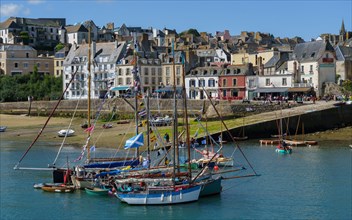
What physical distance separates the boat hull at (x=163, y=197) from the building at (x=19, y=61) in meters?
74.9

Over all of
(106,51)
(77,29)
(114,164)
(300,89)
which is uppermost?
(77,29)

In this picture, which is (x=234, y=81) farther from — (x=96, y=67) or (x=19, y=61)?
(x=19, y=61)

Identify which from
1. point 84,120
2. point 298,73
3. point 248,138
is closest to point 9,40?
point 84,120

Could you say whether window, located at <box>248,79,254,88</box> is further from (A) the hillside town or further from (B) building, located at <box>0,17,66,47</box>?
(B) building, located at <box>0,17,66,47</box>

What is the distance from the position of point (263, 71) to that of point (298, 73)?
14.1 ft

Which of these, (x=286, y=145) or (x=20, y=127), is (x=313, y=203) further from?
(x=20, y=127)

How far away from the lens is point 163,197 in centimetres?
3262

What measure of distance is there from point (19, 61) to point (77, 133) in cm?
4496

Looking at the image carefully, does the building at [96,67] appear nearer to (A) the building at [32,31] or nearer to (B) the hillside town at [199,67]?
(B) the hillside town at [199,67]

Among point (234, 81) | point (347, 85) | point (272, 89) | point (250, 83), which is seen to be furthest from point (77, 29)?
point (347, 85)

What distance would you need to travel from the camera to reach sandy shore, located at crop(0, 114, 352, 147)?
5762 cm

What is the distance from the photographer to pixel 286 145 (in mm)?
50938

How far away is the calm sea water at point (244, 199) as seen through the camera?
31.6 meters

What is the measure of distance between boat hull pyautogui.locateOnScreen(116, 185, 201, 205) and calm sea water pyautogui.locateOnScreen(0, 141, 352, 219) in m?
0.27
